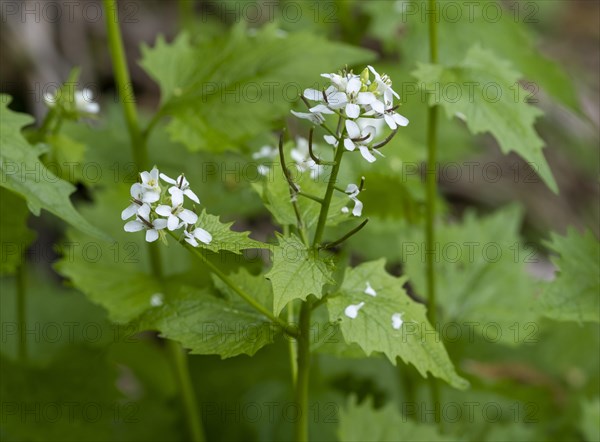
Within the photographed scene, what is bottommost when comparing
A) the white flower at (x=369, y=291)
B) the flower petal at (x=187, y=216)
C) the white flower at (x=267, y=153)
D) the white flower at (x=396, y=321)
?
the white flower at (x=396, y=321)

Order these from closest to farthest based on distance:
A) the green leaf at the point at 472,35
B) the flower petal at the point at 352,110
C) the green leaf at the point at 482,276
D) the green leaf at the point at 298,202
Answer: the flower petal at the point at 352,110 → the green leaf at the point at 298,202 → the green leaf at the point at 482,276 → the green leaf at the point at 472,35

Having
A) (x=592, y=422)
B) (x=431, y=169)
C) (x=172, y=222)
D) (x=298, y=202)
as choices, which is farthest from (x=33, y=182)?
(x=592, y=422)

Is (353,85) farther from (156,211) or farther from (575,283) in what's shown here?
(575,283)

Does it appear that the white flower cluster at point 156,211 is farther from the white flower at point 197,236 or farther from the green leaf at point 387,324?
the green leaf at point 387,324

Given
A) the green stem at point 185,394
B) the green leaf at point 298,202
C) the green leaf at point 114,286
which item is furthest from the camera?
the green stem at point 185,394

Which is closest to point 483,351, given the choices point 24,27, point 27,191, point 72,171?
point 72,171

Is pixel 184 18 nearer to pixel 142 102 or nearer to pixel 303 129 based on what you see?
pixel 303 129

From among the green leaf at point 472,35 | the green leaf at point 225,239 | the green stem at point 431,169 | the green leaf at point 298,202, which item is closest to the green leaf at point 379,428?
the green stem at point 431,169
